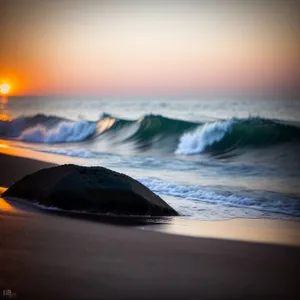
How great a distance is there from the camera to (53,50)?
8.05 m

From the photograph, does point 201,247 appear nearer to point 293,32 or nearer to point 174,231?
point 174,231

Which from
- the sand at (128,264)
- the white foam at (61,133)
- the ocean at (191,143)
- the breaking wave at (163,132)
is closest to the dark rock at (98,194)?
the sand at (128,264)

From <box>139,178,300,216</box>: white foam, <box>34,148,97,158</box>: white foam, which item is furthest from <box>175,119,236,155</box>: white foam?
<box>139,178,300,216</box>: white foam

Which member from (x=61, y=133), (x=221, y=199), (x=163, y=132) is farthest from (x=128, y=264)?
(x=61, y=133)

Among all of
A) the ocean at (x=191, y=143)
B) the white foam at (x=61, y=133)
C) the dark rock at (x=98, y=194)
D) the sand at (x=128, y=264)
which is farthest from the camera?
the white foam at (x=61, y=133)

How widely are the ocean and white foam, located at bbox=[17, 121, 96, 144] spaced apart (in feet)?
0.08

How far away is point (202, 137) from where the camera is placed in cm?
975

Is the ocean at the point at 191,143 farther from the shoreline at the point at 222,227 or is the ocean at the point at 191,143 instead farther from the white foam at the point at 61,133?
the shoreline at the point at 222,227

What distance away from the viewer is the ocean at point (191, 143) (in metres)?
4.58

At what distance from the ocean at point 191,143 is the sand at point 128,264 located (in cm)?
90

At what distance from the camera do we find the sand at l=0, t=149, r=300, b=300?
2.15 metres

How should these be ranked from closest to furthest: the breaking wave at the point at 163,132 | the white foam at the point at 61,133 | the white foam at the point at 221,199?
the white foam at the point at 221,199
the breaking wave at the point at 163,132
the white foam at the point at 61,133

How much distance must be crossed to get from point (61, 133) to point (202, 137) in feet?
10.3

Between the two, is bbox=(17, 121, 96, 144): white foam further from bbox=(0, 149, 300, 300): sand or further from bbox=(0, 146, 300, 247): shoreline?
bbox=(0, 149, 300, 300): sand
